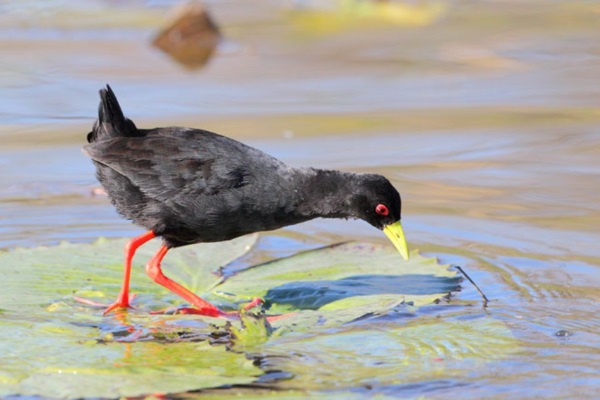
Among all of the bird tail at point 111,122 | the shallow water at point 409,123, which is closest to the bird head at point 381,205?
the shallow water at point 409,123

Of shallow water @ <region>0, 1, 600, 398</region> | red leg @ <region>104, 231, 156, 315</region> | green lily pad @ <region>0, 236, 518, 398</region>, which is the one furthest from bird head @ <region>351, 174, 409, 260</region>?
red leg @ <region>104, 231, 156, 315</region>

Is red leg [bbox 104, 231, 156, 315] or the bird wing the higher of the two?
the bird wing

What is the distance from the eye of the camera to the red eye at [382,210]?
5727 millimetres

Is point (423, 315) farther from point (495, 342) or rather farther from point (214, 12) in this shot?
point (214, 12)

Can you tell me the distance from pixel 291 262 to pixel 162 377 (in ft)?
5.71

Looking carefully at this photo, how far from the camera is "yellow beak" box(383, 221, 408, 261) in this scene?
5719 millimetres

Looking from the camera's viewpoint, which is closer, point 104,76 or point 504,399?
point 504,399

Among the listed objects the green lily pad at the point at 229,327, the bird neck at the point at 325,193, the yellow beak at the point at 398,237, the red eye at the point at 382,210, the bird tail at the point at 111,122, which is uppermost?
the bird tail at the point at 111,122

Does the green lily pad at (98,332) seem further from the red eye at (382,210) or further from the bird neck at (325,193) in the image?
the red eye at (382,210)

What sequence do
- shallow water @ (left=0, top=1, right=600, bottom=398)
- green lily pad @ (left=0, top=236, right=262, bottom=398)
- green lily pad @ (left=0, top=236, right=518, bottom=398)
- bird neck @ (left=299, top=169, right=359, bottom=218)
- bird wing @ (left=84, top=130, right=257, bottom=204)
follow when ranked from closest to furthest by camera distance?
green lily pad @ (left=0, top=236, right=262, bottom=398)
green lily pad @ (left=0, top=236, right=518, bottom=398)
bird wing @ (left=84, top=130, right=257, bottom=204)
shallow water @ (left=0, top=1, right=600, bottom=398)
bird neck @ (left=299, top=169, right=359, bottom=218)

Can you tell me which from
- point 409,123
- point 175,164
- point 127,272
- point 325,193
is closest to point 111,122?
point 175,164

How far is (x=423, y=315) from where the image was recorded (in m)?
5.31

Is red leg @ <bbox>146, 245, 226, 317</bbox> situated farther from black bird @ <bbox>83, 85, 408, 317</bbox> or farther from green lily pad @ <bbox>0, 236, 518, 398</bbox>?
green lily pad @ <bbox>0, 236, 518, 398</bbox>

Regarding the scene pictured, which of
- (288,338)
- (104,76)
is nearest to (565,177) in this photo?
(288,338)
